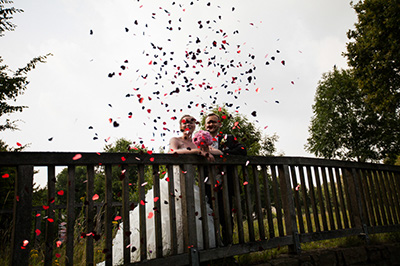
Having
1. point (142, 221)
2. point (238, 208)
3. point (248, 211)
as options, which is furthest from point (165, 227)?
point (248, 211)

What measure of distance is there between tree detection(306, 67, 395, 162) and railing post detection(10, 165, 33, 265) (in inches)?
849

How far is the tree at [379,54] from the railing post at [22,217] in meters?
12.6

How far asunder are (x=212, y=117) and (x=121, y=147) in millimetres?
32830

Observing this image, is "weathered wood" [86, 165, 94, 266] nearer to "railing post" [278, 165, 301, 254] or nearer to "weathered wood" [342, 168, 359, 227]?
"railing post" [278, 165, 301, 254]

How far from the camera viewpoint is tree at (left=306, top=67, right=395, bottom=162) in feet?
63.8

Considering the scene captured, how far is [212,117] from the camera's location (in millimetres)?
3967

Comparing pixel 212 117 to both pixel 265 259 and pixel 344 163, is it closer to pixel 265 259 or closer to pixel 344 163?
pixel 265 259

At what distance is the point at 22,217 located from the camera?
1.99 m

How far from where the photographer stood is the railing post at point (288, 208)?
338 centimetres

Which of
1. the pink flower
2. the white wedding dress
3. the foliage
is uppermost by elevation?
the foliage

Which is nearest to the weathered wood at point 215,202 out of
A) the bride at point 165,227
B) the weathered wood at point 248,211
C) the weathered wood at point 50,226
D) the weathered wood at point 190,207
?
the bride at point 165,227

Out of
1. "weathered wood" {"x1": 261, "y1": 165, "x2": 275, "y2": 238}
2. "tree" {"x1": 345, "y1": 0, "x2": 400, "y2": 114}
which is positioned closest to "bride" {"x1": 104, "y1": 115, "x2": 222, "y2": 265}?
"weathered wood" {"x1": 261, "y1": 165, "x2": 275, "y2": 238}

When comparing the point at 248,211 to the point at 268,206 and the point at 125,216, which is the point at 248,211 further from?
the point at 125,216

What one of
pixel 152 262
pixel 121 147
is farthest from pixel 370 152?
pixel 121 147
